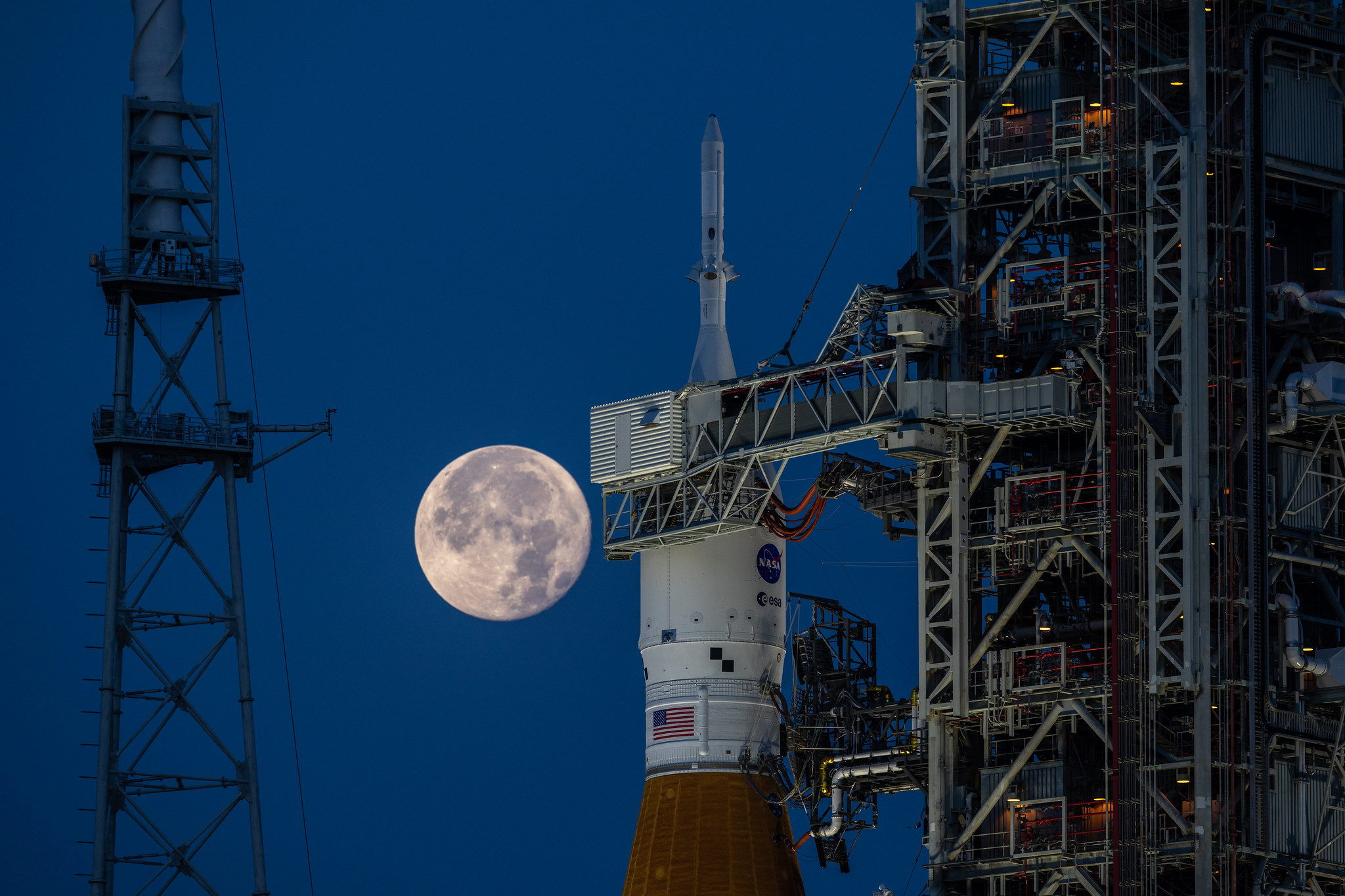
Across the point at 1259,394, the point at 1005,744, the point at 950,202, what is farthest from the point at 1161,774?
the point at 950,202

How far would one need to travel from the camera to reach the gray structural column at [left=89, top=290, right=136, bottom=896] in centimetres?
9362

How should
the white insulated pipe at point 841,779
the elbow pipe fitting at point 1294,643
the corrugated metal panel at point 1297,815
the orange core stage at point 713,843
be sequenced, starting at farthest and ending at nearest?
the orange core stage at point 713,843, the white insulated pipe at point 841,779, the elbow pipe fitting at point 1294,643, the corrugated metal panel at point 1297,815

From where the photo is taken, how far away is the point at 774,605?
310ft

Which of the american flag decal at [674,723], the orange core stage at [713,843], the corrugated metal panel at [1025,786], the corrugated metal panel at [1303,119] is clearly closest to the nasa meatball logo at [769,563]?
the american flag decal at [674,723]

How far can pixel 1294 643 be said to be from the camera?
82812 mm

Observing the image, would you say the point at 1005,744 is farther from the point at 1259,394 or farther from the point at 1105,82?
the point at 1105,82

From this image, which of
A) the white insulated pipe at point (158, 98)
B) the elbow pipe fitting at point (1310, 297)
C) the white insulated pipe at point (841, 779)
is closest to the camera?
the elbow pipe fitting at point (1310, 297)

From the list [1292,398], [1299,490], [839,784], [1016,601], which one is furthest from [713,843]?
[1292,398]

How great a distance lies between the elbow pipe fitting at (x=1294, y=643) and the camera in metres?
82.6

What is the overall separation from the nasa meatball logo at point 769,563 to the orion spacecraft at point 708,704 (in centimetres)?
3

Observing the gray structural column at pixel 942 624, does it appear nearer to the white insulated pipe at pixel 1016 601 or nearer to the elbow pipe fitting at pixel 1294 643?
the white insulated pipe at pixel 1016 601

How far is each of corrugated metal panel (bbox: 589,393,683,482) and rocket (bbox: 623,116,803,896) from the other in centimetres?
298

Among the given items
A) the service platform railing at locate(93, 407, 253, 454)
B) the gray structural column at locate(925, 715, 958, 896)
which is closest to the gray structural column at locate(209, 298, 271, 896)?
the service platform railing at locate(93, 407, 253, 454)

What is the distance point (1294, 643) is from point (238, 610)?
3405 centimetres
